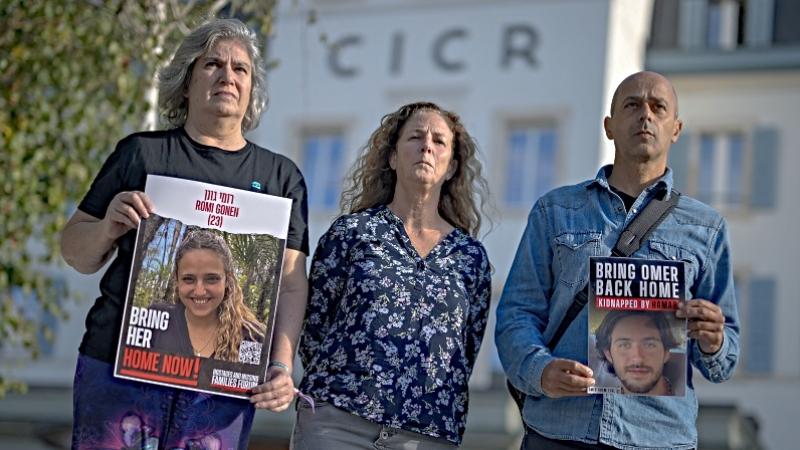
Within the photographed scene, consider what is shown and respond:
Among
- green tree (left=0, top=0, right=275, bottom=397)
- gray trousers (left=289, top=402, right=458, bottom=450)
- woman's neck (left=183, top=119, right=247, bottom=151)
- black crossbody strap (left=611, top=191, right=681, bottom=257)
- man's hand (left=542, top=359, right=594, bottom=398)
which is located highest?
green tree (left=0, top=0, right=275, bottom=397)

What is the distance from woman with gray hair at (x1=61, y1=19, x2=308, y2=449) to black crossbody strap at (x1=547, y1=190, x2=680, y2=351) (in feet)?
2.71

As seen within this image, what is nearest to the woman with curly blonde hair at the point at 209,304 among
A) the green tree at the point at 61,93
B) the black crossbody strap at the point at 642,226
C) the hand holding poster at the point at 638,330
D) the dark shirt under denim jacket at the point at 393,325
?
the dark shirt under denim jacket at the point at 393,325

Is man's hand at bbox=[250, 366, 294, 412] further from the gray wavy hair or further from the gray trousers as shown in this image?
the gray wavy hair

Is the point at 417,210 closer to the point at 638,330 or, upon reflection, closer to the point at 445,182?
the point at 445,182

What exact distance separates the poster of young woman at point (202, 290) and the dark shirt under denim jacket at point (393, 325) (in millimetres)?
406

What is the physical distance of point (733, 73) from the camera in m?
21.2

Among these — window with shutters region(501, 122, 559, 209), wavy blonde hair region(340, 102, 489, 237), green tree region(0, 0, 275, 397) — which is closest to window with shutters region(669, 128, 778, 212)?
window with shutters region(501, 122, 559, 209)

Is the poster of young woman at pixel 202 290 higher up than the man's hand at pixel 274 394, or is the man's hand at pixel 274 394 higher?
the poster of young woman at pixel 202 290

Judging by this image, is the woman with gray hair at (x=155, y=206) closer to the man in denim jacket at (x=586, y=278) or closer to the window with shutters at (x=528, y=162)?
the man in denim jacket at (x=586, y=278)

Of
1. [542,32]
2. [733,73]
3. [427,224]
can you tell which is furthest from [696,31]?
[427,224]

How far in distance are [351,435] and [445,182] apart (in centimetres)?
107

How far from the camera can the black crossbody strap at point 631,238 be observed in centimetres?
402

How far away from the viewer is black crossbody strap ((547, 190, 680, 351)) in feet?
13.2

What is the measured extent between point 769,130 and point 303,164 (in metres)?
7.31
